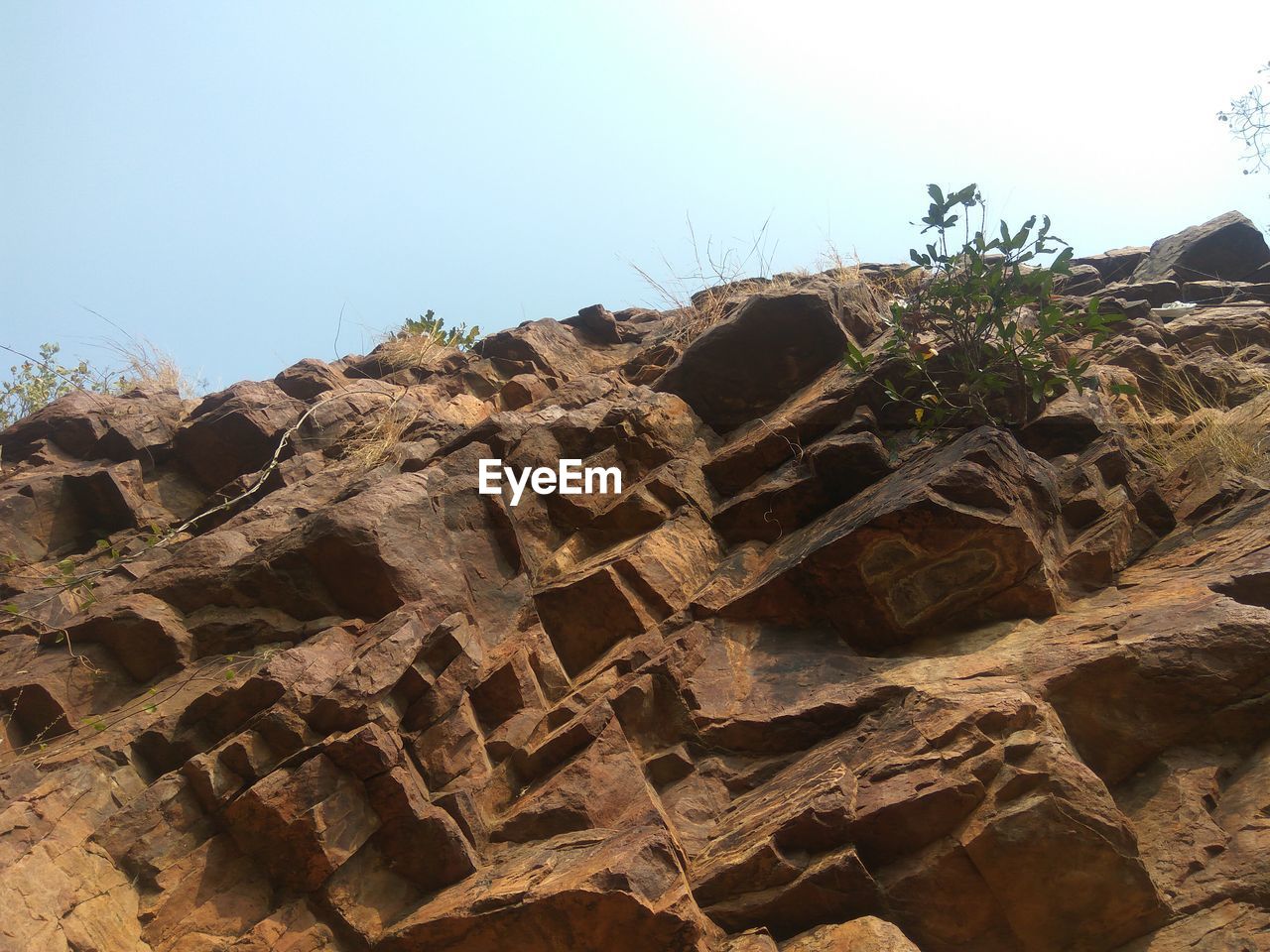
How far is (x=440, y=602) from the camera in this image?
5.74 meters

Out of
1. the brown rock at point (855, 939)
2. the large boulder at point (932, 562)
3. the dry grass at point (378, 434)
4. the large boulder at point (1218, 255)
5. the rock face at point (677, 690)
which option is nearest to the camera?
the brown rock at point (855, 939)

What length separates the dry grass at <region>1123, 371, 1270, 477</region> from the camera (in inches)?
242

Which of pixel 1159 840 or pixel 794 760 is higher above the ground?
pixel 794 760

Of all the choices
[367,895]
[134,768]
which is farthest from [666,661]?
[134,768]

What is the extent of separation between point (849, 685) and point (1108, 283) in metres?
9.64

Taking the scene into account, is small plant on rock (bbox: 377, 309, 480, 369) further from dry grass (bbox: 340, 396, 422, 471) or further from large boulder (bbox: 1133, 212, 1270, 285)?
large boulder (bbox: 1133, 212, 1270, 285)

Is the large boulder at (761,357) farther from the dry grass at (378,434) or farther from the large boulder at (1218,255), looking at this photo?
the large boulder at (1218,255)

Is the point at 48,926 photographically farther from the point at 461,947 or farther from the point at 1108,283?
the point at 1108,283

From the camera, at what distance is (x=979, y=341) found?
6668 millimetres

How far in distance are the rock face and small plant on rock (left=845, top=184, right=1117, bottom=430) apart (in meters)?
0.27

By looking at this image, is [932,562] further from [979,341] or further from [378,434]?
[378,434]

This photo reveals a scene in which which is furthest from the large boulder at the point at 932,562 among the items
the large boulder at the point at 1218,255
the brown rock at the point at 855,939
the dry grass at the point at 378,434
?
the large boulder at the point at 1218,255

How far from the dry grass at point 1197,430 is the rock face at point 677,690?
0.31ft

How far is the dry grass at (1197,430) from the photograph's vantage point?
242 inches
